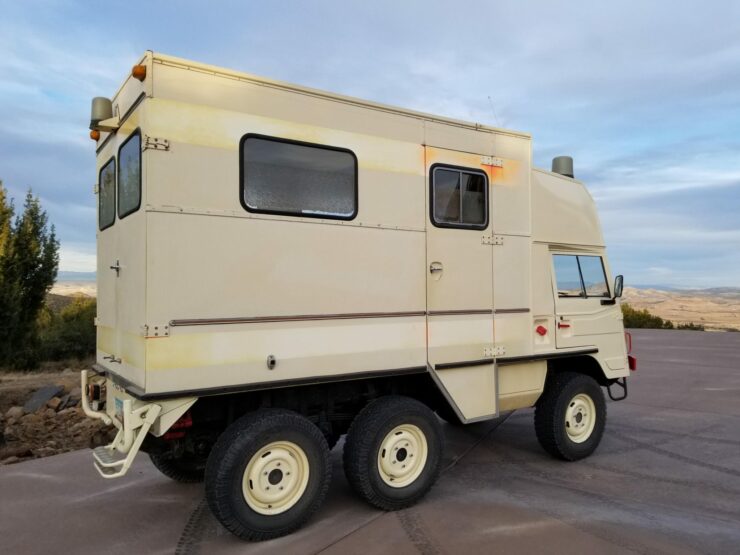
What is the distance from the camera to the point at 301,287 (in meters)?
4.16

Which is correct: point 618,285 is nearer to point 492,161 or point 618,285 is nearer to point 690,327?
point 492,161

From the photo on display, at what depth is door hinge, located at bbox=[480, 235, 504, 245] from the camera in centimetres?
516

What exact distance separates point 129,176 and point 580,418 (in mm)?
5119

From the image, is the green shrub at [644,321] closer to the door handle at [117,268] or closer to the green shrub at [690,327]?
the green shrub at [690,327]

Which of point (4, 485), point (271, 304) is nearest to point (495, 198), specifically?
point (271, 304)

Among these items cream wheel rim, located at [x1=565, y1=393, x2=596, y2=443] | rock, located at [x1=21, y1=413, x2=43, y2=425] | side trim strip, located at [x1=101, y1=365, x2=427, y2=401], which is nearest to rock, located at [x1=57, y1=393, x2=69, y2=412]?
rock, located at [x1=21, y1=413, x2=43, y2=425]

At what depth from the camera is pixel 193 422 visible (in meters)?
4.18

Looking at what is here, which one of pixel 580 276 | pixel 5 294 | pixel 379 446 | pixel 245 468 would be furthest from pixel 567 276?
pixel 5 294

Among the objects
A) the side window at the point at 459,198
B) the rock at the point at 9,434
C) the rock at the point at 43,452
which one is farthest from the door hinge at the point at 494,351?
the rock at the point at 9,434

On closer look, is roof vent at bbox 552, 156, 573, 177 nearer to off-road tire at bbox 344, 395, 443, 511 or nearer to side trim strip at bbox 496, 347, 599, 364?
side trim strip at bbox 496, 347, 599, 364

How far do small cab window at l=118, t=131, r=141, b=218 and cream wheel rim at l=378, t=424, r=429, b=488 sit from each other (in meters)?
2.69

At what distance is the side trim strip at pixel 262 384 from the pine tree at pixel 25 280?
1188cm

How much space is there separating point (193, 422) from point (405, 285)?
198 cm

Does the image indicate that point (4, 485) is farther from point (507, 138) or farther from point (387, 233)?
point (507, 138)
